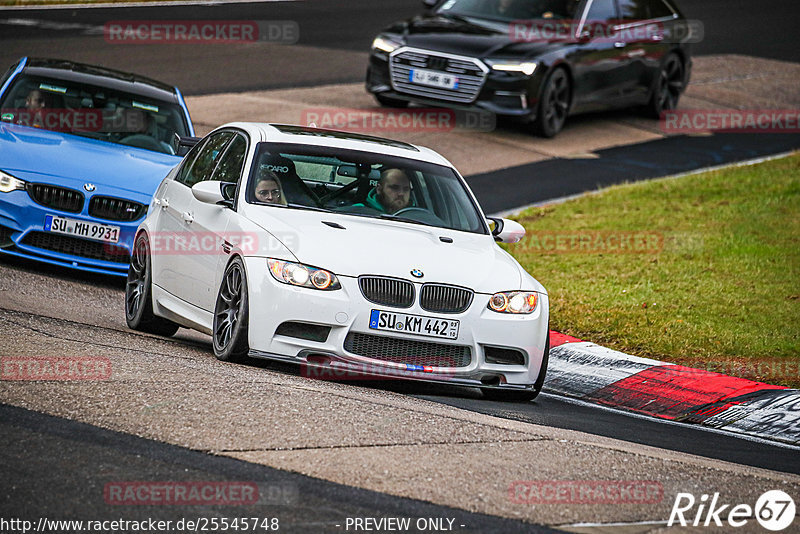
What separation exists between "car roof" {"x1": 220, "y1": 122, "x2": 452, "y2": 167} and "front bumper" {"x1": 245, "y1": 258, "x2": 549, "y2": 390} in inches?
59.9

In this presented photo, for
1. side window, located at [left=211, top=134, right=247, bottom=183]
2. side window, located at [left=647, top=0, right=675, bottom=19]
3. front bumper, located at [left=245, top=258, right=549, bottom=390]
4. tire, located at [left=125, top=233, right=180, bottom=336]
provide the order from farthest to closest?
side window, located at [left=647, top=0, right=675, bottom=19] → tire, located at [left=125, top=233, right=180, bottom=336] → side window, located at [left=211, top=134, right=247, bottom=183] → front bumper, located at [left=245, top=258, right=549, bottom=390]

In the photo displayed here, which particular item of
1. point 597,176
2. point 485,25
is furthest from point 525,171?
point 485,25

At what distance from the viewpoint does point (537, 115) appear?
18.5m

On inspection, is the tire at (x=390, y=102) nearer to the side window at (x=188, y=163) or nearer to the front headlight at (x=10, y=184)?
the front headlight at (x=10, y=184)

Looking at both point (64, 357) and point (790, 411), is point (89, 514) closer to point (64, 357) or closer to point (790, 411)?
point (64, 357)

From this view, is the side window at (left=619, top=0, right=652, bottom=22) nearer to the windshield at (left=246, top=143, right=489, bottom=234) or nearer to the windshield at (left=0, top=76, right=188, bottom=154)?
the windshield at (left=0, top=76, right=188, bottom=154)

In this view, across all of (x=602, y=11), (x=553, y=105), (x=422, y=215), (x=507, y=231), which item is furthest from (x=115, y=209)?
(x=602, y=11)

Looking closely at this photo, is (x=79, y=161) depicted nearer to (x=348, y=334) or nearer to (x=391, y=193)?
(x=391, y=193)

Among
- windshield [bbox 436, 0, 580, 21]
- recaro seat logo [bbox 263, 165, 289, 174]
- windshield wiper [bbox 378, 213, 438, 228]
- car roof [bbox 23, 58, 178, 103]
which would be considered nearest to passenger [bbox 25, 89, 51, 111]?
car roof [bbox 23, 58, 178, 103]

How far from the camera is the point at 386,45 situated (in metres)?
18.5

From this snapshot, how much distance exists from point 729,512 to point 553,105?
1329 centimetres

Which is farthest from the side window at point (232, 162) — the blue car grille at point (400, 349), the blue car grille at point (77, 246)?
the blue car grille at point (77, 246)

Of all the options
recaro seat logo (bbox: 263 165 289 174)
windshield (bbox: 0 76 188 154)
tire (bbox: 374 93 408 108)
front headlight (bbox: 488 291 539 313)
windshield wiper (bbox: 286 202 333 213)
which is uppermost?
recaro seat logo (bbox: 263 165 289 174)

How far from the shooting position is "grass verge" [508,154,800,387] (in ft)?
33.3
